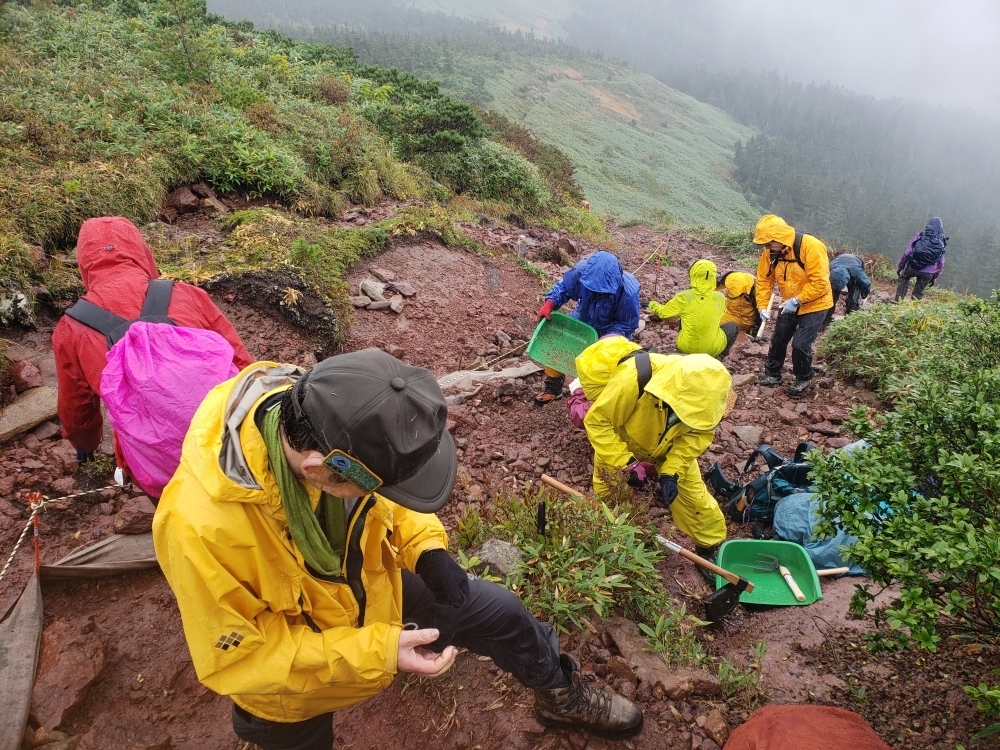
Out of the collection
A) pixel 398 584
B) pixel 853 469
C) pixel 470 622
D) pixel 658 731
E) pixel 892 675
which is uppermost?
pixel 853 469

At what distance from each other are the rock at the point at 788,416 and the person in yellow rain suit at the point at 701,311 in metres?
1.00

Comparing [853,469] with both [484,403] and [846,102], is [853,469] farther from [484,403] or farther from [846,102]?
[846,102]

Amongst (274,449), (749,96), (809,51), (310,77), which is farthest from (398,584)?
(809,51)

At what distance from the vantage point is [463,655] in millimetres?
2656

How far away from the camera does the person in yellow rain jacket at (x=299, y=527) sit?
1.36 meters

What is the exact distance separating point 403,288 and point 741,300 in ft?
15.0

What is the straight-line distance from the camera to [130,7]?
13.3 meters

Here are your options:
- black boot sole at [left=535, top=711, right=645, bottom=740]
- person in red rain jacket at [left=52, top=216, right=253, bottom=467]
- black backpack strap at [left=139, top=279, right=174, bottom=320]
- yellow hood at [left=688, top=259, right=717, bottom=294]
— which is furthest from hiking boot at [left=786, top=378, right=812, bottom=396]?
black backpack strap at [left=139, top=279, right=174, bottom=320]

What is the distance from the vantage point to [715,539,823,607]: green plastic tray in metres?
3.31

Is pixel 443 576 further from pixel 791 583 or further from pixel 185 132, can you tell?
pixel 185 132

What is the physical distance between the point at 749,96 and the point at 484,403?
388ft

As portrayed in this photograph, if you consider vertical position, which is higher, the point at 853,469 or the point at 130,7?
the point at 130,7

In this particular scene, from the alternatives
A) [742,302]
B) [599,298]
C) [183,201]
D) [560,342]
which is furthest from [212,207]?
[742,302]

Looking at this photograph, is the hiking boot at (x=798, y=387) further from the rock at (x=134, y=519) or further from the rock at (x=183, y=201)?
the rock at (x=183, y=201)
